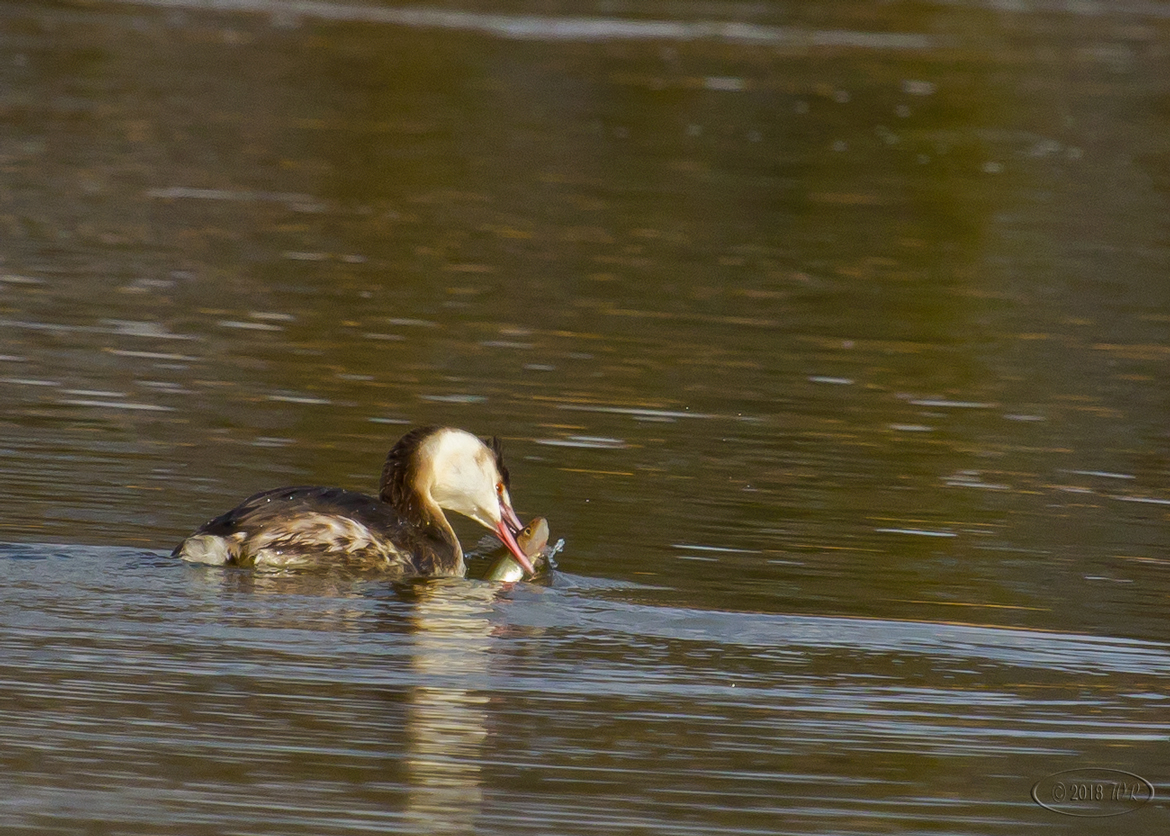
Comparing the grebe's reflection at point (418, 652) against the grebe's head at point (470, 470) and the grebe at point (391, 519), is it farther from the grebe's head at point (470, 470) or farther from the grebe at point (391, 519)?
the grebe's head at point (470, 470)

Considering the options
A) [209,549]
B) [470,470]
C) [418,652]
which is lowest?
[418,652]

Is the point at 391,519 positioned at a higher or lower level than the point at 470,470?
lower

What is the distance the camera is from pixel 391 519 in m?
9.13

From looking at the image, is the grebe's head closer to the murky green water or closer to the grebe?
the grebe

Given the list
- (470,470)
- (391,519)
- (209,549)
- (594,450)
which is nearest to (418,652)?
(209,549)

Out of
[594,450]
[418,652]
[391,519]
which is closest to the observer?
[418,652]

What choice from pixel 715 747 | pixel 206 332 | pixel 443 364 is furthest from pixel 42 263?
pixel 715 747

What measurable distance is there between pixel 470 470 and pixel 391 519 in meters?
0.48

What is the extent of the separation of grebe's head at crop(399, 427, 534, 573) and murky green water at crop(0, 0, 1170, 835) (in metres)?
0.31

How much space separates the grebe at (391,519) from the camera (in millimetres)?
8672

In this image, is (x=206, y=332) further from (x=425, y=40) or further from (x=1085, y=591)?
(x=425, y=40)

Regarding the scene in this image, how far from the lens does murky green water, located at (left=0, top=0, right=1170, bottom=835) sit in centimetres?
666

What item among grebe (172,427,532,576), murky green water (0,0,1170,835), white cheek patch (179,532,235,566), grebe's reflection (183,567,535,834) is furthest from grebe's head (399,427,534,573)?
white cheek patch (179,532,235,566)

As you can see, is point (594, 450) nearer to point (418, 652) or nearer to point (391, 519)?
point (391, 519)
